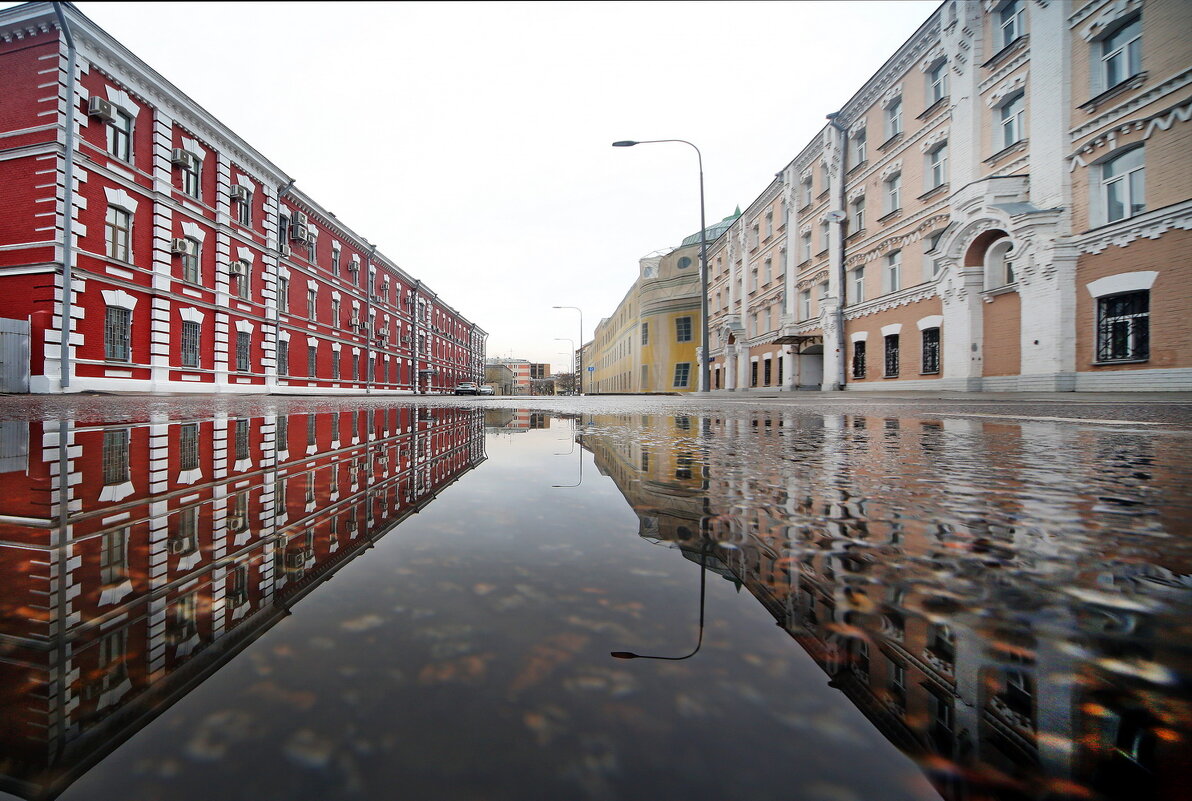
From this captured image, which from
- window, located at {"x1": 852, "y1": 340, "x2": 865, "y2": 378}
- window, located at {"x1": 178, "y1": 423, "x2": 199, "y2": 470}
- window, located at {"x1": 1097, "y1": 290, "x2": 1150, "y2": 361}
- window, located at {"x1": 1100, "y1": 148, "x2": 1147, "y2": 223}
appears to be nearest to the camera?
window, located at {"x1": 178, "y1": 423, "x2": 199, "y2": 470}

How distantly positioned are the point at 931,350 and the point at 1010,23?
888cm

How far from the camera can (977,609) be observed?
0.78m

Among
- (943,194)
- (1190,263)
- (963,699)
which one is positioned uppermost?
(943,194)

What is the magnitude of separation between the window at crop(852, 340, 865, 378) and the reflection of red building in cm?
2058

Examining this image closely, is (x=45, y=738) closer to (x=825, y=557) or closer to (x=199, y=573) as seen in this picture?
(x=199, y=573)

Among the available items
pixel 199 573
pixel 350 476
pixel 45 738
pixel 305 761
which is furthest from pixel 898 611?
pixel 350 476

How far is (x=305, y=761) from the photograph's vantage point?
48 centimetres

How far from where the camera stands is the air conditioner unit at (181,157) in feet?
56.4

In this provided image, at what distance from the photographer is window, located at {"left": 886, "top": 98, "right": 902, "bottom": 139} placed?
18.1 metres

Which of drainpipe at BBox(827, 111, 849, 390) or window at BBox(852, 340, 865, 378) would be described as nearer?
window at BBox(852, 340, 865, 378)

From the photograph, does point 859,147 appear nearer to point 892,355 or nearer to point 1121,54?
point 892,355

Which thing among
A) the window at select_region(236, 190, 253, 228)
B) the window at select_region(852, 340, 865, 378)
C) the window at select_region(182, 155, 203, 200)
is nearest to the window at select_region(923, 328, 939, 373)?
the window at select_region(852, 340, 865, 378)

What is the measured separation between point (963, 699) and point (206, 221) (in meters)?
24.4

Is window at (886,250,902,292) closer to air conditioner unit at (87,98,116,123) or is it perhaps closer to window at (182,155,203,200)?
window at (182,155,203,200)
